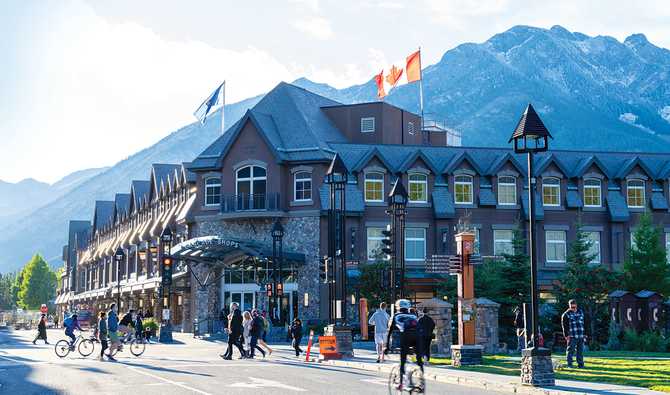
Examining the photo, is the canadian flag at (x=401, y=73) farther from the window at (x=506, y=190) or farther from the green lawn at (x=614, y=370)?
the green lawn at (x=614, y=370)

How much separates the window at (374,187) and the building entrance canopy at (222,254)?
225 inches

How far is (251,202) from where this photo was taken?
146 feet

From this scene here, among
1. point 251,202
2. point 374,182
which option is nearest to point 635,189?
point 374,182

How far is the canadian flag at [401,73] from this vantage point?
48094mm

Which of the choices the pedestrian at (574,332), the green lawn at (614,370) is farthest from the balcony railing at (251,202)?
the pedestrian at (574,332)

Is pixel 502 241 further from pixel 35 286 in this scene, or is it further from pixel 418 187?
pixel 35 286

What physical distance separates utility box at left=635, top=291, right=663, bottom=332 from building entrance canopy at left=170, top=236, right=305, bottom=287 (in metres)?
18.1

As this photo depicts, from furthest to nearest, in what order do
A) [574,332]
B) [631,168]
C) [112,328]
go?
[631,168] → [112,328] → [574,332]

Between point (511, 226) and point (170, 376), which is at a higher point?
point (511, 226)

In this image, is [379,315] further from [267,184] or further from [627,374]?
[267,184]

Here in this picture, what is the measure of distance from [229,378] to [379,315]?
669 cm

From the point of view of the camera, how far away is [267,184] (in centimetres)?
4462

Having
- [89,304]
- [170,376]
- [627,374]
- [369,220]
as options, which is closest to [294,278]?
[369,220]

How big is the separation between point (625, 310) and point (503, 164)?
Answer: 19208mm
